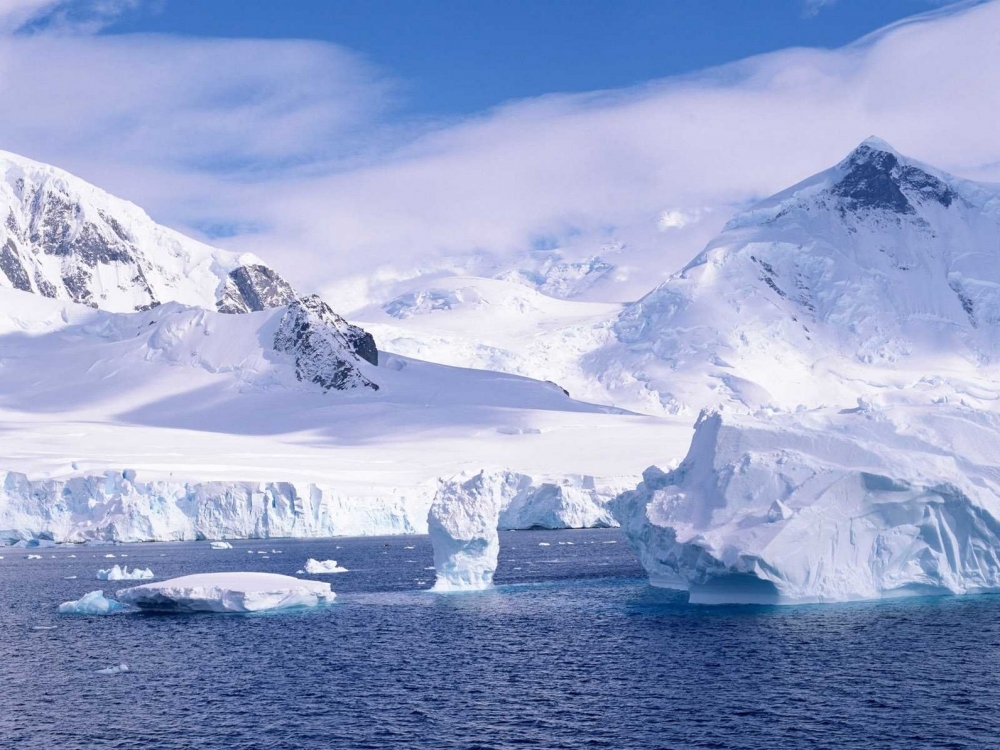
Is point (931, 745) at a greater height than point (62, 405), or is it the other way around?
point (62, 405)

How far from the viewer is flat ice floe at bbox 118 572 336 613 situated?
49.6 m

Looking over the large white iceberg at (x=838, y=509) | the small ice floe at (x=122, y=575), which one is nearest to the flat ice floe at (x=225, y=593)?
the small ice floe at (x=122, y=575)

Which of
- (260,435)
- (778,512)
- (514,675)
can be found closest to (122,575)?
(514,675)

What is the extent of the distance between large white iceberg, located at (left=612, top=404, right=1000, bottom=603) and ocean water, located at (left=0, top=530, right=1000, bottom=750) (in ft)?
4.44

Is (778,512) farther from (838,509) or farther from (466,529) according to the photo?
(466,529)

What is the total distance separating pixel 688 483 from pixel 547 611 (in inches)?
312

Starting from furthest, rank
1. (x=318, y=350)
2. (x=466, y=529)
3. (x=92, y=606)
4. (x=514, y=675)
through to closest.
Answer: (x=318, y=350) < (x=466, y=529) < (x=92, y=606) < (x=514, y=675)

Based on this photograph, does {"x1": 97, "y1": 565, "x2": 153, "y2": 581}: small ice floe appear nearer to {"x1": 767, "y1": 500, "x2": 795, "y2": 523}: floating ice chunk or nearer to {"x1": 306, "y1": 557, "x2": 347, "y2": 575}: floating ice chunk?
{"x1": 306, "y1": 557, "x2": 347, "y2": 575}: floating ice chunk

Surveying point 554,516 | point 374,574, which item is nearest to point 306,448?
point 554,516

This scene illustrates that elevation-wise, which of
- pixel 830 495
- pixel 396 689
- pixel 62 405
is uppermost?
pixel 62 405

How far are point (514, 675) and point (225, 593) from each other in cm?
1810

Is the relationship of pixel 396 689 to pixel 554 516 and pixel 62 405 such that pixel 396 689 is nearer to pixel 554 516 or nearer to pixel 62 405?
pixel 554 516

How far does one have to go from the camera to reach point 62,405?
556ft

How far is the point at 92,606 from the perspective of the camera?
51.3 metres
